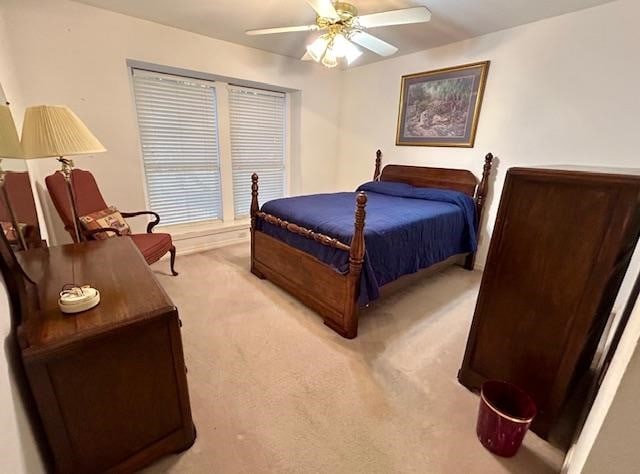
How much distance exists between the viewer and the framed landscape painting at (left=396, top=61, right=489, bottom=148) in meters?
3.20

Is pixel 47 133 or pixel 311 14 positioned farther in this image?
pixel 311 14

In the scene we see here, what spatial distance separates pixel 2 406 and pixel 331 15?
2482 mm

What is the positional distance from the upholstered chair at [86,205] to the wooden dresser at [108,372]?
3.96 feet

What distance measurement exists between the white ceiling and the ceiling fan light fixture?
382mm

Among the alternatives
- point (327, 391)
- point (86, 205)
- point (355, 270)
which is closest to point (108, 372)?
point (327, 391)

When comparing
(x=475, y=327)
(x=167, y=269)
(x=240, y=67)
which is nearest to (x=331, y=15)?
(x=240, y=67)

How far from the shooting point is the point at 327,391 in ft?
5.46

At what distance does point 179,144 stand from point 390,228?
9.16 feet

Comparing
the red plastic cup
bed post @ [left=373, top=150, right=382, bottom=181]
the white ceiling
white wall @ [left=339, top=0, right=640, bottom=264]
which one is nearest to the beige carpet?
the red plastic cup

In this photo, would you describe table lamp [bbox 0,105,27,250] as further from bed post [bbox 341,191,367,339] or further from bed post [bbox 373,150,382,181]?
bed post [bbox 373,150,382,181]

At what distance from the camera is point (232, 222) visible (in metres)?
4.16

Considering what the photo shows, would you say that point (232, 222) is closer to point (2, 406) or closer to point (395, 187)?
point (395, 187)

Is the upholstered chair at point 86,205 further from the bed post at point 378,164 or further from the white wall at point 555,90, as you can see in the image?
the white wall at point 555,90

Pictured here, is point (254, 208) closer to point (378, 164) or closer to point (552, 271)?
point (378, 164)
